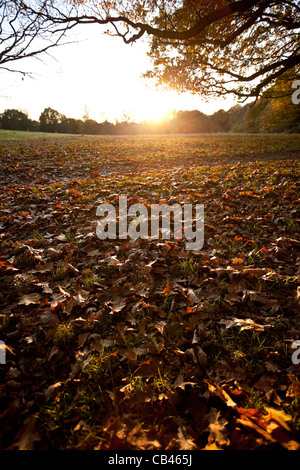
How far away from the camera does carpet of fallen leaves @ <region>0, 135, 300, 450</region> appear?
4.37 ft

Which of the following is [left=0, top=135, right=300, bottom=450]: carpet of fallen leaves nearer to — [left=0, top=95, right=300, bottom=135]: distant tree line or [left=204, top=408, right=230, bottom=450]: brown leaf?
[left=204, top=408, right=230, bottom=450]: brown leaf

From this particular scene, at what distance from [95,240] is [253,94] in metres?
11.4

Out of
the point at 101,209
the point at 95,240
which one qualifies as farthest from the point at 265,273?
the point at 101,209

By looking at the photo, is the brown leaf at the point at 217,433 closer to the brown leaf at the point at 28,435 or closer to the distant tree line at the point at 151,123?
the brown leaf at the point at 28,435

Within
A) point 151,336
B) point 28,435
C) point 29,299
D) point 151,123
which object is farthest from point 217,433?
point 151,123

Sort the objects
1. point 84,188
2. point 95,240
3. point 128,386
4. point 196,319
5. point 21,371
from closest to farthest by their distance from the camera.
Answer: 1. point 128,386
2. point 21,371
3. point 196,319
4. point 95,240
5. point 84,188

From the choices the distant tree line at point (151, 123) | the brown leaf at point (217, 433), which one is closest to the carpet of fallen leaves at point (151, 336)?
the brown leaf at point (217, 433)

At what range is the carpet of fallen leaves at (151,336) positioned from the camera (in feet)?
4.37

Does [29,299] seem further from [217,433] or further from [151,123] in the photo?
[151,123]

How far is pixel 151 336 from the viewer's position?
192cm

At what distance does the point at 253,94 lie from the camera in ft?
34.2

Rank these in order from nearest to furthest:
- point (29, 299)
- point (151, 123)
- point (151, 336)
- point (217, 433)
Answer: point (217, 433)
point (151, 336)
point (29, 299)
point (151, 123)

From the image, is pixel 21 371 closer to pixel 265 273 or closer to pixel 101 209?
pixel 265 273

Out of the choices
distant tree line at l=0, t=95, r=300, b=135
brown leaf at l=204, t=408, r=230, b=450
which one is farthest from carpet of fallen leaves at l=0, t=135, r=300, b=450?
distant tree line at l=0, t=95, r=300, b=135
